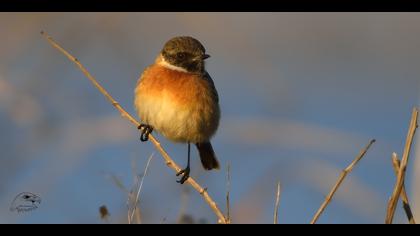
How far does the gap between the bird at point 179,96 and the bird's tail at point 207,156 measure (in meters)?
0.60

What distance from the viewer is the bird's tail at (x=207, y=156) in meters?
7.00

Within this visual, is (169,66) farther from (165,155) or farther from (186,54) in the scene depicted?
(165,155)

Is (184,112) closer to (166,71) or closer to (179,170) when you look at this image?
(166,71)

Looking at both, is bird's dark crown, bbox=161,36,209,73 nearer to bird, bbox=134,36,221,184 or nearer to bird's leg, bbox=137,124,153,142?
bird, bbox=134,36,221,184

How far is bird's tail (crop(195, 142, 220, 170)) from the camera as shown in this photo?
275 inches

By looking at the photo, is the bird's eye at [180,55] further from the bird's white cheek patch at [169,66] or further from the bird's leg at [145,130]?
the bird's leg at [145,130]

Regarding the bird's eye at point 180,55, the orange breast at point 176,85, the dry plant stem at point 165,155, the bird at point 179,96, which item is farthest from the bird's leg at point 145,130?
the dry plant stem at point 165,155

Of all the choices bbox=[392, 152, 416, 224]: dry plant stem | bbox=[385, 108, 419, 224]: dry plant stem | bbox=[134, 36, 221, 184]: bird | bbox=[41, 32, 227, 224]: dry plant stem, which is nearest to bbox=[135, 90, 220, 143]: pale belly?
bbox=[134, 36, 221, 184]: bird

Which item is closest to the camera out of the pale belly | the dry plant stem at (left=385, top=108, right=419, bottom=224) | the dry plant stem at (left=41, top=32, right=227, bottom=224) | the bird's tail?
the dry plant stem at (left=385, top=108, right=419, bottom=224)

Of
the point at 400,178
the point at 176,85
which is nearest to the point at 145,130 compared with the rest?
the point at 176,85

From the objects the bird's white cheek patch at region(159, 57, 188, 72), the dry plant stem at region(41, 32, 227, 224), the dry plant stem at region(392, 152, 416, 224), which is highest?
the bird's white cheek patch at region(159, 57, 188, 72)

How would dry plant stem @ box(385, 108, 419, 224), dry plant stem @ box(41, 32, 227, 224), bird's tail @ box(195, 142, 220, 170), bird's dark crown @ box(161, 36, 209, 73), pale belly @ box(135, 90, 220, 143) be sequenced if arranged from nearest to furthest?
dry plant stem @ box(385, 108, 419, 224) → dry plant stem @ box(41, 32, 227, 224) → pale belly @ box(135, 90, 220, 143) → bird's dark crown @ box(161, 36, 209, 73) → bird's tail @ box(195, 142, 220, 170)

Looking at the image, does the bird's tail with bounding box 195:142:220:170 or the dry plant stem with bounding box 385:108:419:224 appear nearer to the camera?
the dry plant stem with bounding box 385:108:419:224
